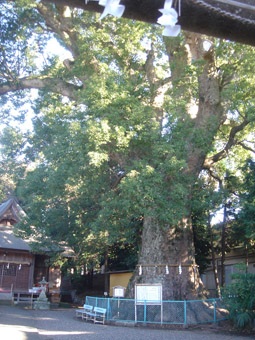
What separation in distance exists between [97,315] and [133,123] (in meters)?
8.05

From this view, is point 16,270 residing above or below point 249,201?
below

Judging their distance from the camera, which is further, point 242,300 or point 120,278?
point 120,278

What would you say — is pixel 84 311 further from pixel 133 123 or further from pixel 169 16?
pixel 169 16

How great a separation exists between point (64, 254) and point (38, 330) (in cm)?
1276

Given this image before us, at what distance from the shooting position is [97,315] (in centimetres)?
1399

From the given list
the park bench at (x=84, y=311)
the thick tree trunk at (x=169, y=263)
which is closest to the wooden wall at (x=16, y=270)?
the park bench at (x=84, y=311)

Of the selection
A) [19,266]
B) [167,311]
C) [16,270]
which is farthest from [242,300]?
[16,270]

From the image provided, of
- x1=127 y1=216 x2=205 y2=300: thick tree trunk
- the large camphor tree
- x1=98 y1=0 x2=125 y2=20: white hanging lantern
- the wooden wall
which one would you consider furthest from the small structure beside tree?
x1=98 y1=0 x2=125 y2=20: white hanging lantern

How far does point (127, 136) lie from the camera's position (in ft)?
41.9

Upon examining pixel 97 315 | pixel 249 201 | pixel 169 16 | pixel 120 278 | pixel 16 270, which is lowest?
pixel 97 315

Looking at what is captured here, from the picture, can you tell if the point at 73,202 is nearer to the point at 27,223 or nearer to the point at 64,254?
the point at 27,223

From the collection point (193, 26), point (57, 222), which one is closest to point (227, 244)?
point (57, 222)

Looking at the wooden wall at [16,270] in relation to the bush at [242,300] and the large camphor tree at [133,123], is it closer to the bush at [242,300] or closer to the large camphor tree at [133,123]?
the large camphor tree at [133,123]

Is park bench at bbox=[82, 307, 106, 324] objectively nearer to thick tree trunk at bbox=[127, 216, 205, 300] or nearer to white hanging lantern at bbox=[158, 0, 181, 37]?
thick tree trunk at bbox=[127, 216, 205, 300]
